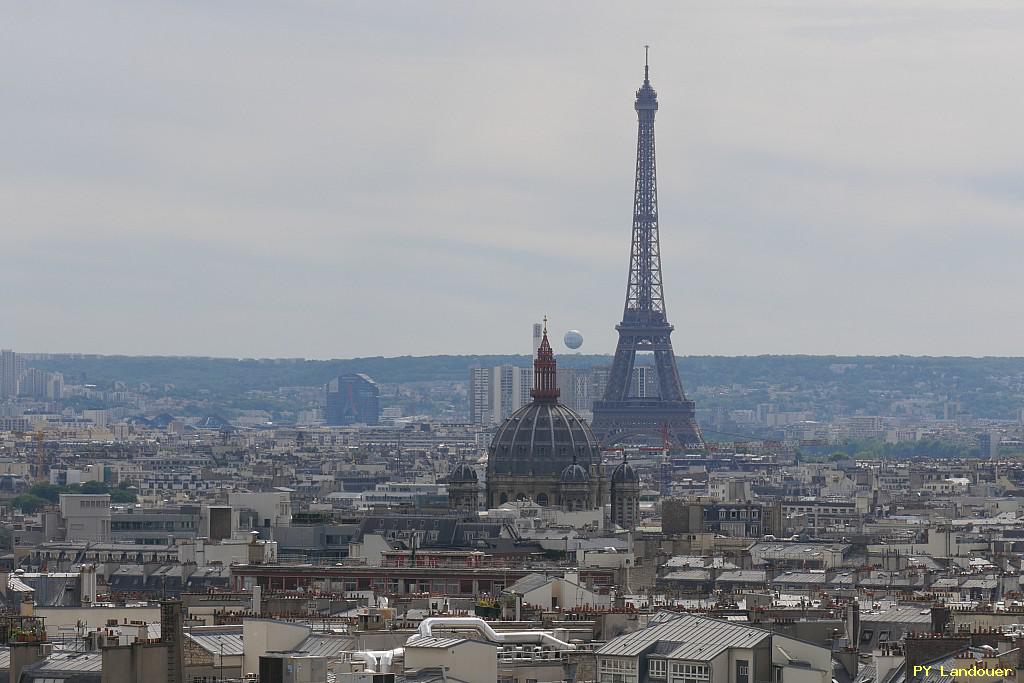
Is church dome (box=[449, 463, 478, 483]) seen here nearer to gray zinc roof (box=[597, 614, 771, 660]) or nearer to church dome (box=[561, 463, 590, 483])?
church dome (box=[561, 463, 590, 483])

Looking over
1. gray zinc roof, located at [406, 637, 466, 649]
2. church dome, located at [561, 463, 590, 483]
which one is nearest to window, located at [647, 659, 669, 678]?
gray zinc roof, located at [406, 637, 466, 649]

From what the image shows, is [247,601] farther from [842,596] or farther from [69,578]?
[842,596]

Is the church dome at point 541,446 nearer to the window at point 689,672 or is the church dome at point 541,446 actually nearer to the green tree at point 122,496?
the green tree at point 122,496

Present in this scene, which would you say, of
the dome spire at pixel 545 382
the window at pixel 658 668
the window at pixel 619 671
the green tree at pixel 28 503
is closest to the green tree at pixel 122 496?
Answer: the green tree at pixel 28 503

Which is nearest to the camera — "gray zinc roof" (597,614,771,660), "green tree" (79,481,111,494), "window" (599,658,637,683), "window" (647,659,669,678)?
"window" (647,659,669,678)

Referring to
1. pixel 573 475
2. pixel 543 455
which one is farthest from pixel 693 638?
pixel 543 455

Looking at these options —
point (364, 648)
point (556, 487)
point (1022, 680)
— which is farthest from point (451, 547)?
point (1022, 680)

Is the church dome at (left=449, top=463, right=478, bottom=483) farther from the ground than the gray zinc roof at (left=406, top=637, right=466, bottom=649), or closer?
farther from the ground
